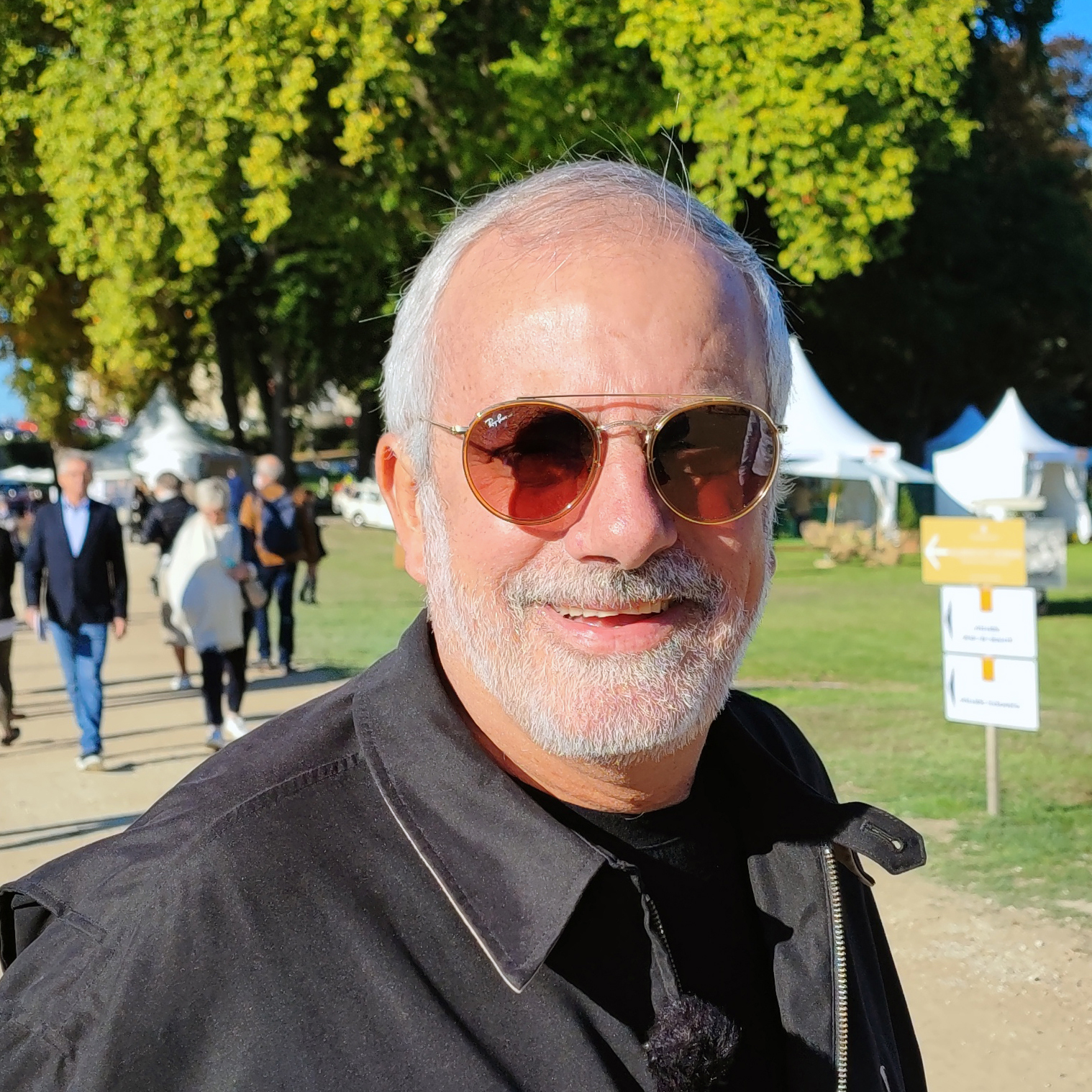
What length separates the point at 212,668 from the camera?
29.5ft

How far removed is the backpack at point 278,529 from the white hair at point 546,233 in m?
11.0

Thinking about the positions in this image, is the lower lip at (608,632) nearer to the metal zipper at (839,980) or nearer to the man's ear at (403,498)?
the man's ear at (403,498)

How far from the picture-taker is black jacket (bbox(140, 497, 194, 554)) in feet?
41.8

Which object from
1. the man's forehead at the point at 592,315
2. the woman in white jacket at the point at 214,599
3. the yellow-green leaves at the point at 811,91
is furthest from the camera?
the yellow-green leaves at the point at 811,91

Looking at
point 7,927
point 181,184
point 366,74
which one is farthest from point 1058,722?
point 181,184

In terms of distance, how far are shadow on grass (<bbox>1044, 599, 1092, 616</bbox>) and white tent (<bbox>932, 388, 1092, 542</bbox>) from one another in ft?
26.9

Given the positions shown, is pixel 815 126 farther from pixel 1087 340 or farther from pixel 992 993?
pixel 1087 340

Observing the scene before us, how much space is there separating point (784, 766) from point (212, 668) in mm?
7616

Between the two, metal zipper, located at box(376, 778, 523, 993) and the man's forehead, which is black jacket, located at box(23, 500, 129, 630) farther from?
metal zipper, located at box(376, 778, 523, 993)

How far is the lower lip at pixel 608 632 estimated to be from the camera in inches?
62.9

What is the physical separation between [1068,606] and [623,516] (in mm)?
17288

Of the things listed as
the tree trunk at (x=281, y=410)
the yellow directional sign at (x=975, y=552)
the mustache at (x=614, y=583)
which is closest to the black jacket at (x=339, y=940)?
the mustache at (x=614, y=583)

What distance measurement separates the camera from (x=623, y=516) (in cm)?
158

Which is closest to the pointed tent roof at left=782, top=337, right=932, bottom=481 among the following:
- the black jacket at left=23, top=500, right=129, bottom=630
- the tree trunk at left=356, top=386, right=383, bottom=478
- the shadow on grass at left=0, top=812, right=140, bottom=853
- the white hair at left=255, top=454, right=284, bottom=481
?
the white hair at left=255, top=454, right=284, bottom=481
